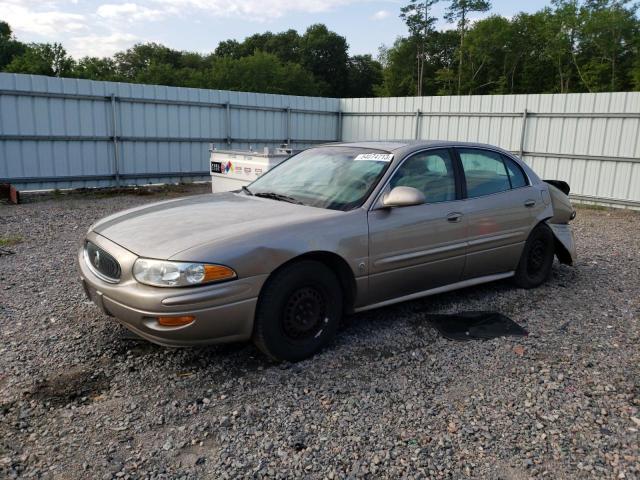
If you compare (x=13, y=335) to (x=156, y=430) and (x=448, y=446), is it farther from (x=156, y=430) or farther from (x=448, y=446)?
(x=448, y=446)

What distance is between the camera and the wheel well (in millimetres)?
3746

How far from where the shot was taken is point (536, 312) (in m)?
4.91

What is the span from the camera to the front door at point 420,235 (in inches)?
160

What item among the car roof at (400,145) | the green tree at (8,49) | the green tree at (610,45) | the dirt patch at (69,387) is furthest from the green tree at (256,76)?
the dirt patch at (69,387)

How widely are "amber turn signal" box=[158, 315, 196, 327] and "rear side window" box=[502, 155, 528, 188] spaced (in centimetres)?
350

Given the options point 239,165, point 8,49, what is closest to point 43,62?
point 8,49

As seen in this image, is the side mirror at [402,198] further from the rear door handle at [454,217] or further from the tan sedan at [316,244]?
the rear door handle at [454,217]

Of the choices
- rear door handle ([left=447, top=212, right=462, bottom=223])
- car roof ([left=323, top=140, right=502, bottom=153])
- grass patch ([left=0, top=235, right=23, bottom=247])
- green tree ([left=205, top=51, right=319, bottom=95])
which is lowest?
grass patch ([left=0, top=235, right=23, bottom=247])

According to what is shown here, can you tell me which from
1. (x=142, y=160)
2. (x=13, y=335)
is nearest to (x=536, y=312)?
(x=13, y=335)

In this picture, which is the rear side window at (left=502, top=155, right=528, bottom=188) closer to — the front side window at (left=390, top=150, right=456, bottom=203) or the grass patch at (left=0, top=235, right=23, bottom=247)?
the front side window at (left=390, top=150, right=456, bottom=203)

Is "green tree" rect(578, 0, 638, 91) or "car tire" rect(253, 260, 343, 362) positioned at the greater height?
"green tree" rect(578, 0, 638, 91)

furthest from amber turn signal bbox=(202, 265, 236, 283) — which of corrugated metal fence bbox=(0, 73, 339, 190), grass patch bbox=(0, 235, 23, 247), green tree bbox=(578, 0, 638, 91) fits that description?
green tree bbox=(578, 0, 638, 91)

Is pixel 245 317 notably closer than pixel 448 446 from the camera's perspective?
No

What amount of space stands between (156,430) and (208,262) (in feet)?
3.24
